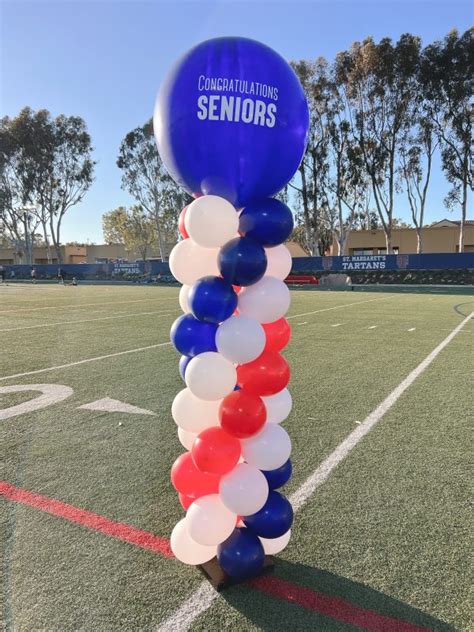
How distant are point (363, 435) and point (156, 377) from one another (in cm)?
323

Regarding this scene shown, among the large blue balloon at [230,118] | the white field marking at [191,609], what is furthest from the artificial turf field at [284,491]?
the large blue balloon at [230,118]

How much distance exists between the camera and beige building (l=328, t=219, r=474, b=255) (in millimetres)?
47000

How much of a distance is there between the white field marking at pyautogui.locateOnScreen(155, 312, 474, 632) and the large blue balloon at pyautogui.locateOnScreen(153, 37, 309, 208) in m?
1.86

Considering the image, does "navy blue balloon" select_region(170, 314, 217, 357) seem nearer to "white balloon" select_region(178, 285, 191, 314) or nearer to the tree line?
"white balloon" select_region(178, 285, 191, 314)

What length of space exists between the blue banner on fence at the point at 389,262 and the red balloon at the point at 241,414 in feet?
99.3

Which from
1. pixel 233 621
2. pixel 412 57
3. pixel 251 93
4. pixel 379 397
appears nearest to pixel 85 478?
pixel 233 621

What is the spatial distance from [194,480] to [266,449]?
402mm

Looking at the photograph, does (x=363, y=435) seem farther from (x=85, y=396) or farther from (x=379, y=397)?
(x=85, y=396)

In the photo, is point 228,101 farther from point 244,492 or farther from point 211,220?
point 244,492

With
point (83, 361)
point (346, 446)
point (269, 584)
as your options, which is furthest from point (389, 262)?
point (269, 584)

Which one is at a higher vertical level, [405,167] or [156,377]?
[405,167]

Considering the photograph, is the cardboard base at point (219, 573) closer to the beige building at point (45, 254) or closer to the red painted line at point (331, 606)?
the red painted line at point (331, 606)

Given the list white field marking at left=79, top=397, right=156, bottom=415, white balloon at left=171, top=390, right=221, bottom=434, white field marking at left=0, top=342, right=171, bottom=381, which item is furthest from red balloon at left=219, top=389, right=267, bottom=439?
→ white field marking at left=0, top=342, right=171, bottom=381

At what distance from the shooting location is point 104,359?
755 centimetres
